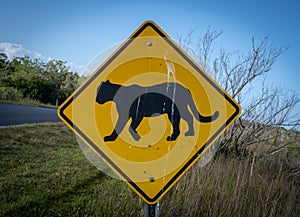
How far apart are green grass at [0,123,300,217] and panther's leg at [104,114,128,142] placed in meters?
1.21

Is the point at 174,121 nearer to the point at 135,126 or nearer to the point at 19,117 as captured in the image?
the point at 135,126

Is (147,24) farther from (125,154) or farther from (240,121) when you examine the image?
(240,121)

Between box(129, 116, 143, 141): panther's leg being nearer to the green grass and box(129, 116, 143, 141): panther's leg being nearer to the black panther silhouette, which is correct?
the black panther silhouette

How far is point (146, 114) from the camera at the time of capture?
4.55ft

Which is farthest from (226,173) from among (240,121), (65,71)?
(65,71)

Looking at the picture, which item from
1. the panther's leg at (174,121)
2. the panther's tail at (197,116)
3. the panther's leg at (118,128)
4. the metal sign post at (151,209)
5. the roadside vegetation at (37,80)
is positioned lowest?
the roadside vegetation at (37,80)

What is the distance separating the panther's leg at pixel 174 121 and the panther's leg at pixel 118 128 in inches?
12.1

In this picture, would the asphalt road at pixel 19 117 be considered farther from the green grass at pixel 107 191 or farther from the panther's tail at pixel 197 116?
the panther's tail at pixel 197 116

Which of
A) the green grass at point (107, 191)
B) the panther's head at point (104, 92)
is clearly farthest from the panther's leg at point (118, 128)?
the green grass at point (107, 191)

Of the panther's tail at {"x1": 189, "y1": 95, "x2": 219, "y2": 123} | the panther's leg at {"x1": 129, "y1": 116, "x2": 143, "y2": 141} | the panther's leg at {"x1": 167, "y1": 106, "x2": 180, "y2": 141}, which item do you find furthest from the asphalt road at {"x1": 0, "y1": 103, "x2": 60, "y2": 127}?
the panther's tail at {"x1": 189, "y1": 95, "x2": 219, "y2": 123}

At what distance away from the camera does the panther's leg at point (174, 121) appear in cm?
139

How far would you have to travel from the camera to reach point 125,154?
1366 mm

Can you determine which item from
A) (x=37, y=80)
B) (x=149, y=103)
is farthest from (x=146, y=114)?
(x=37, y=80)

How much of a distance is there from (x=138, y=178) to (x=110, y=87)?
2.10 feet
